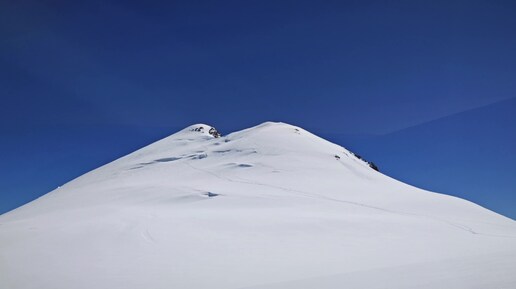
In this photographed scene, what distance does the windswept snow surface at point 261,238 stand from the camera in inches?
413

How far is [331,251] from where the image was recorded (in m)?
15.0

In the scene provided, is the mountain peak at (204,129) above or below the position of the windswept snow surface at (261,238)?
above

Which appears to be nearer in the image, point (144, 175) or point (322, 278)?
point (322, 278)

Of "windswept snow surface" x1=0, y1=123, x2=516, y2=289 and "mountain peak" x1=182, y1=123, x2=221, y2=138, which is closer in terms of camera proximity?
"windswept snow surface" x1=0, y1=123, x2=516, y2=289

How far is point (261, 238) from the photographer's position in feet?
57.3

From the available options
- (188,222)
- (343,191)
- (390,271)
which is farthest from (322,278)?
(343,191)

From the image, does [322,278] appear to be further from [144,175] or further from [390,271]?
[144,175]

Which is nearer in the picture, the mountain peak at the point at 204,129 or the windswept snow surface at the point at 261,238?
the windswept snow surface at the point at 261,238

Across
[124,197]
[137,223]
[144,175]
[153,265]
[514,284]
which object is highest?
[144,175]

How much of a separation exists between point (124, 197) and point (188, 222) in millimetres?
13563

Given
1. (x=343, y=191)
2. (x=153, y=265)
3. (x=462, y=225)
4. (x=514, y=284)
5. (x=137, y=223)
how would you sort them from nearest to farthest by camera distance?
1. (x=514, y=284)
2. (x=153, y=265)
3. (x=137, y=223)
4. (x=462, y=225)
5. (x=343, y=191)

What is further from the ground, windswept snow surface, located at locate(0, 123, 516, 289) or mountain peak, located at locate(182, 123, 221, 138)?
mountain peak, located at locate(182, 123, 221, 138)

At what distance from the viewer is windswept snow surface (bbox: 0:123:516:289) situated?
10492 mm

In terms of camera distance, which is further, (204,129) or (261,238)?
(204,129)
